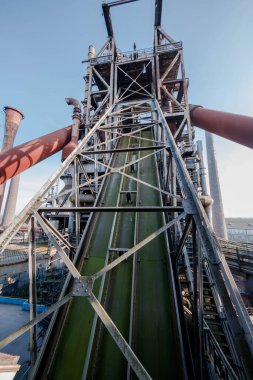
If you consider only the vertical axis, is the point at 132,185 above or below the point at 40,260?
above

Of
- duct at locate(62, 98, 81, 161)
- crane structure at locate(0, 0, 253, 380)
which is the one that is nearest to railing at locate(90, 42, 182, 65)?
duct at locate(62, 98, 81, 161)

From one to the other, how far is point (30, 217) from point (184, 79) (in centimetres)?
1205

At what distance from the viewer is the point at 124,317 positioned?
2.96 metres

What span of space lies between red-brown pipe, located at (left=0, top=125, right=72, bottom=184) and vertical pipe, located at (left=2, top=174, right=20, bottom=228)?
15333 mm

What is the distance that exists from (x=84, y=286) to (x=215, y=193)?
2502cm

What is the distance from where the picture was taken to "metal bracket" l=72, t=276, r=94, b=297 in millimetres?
1938

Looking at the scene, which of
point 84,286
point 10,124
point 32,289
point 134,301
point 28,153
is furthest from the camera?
point 10,124

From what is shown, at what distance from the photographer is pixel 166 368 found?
7.91 feet

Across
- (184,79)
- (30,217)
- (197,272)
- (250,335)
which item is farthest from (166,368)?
(184,79)

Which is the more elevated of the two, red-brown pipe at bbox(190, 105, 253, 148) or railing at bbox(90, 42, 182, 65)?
railing at bbox(90, 42, 182, 65)

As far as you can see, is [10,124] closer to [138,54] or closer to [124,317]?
[138,54]

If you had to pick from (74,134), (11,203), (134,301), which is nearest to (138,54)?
(74,134)

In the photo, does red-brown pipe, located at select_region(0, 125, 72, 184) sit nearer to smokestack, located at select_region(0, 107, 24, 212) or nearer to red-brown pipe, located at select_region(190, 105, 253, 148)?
red-brown pipe, located at select_region(190, 105, 253, 148)

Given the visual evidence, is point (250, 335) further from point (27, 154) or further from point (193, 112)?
point (193, 112)
